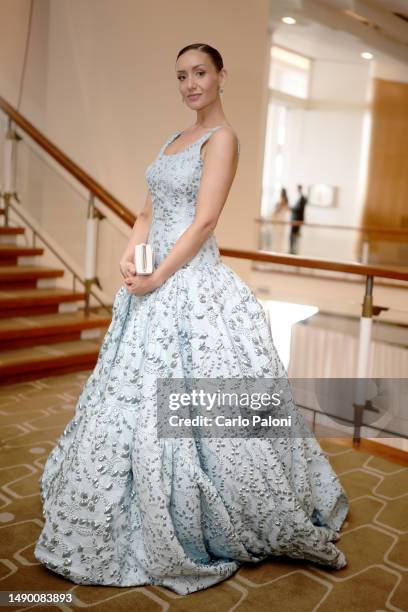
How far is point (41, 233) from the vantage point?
530cm

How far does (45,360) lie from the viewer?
4.09m

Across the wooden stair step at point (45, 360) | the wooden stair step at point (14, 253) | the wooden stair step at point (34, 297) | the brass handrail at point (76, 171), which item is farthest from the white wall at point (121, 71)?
the wooden stair step at point (45, 360)

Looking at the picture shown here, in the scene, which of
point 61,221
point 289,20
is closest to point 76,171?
point 61,221

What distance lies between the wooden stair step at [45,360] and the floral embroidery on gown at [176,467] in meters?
1.90

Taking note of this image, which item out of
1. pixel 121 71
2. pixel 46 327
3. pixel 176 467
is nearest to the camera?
pixel 176 467

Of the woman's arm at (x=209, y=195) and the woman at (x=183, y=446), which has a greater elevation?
the woman's arm at (x=209, y=195)

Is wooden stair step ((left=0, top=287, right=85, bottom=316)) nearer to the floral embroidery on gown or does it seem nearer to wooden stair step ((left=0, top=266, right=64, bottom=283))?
wooden stair step ((left=0, top=266, right=64, bottom=283))

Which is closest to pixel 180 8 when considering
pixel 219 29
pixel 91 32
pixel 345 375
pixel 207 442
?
pixel 219 29

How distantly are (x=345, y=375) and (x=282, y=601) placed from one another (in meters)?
1.59

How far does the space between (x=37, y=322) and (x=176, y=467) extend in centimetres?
290

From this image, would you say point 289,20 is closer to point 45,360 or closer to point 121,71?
point 121,71

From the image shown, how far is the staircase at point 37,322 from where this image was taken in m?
4.10

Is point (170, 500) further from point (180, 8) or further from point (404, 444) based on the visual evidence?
point (180, 8)

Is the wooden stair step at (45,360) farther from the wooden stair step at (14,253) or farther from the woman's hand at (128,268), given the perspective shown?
the woman's hand at (128,268)
